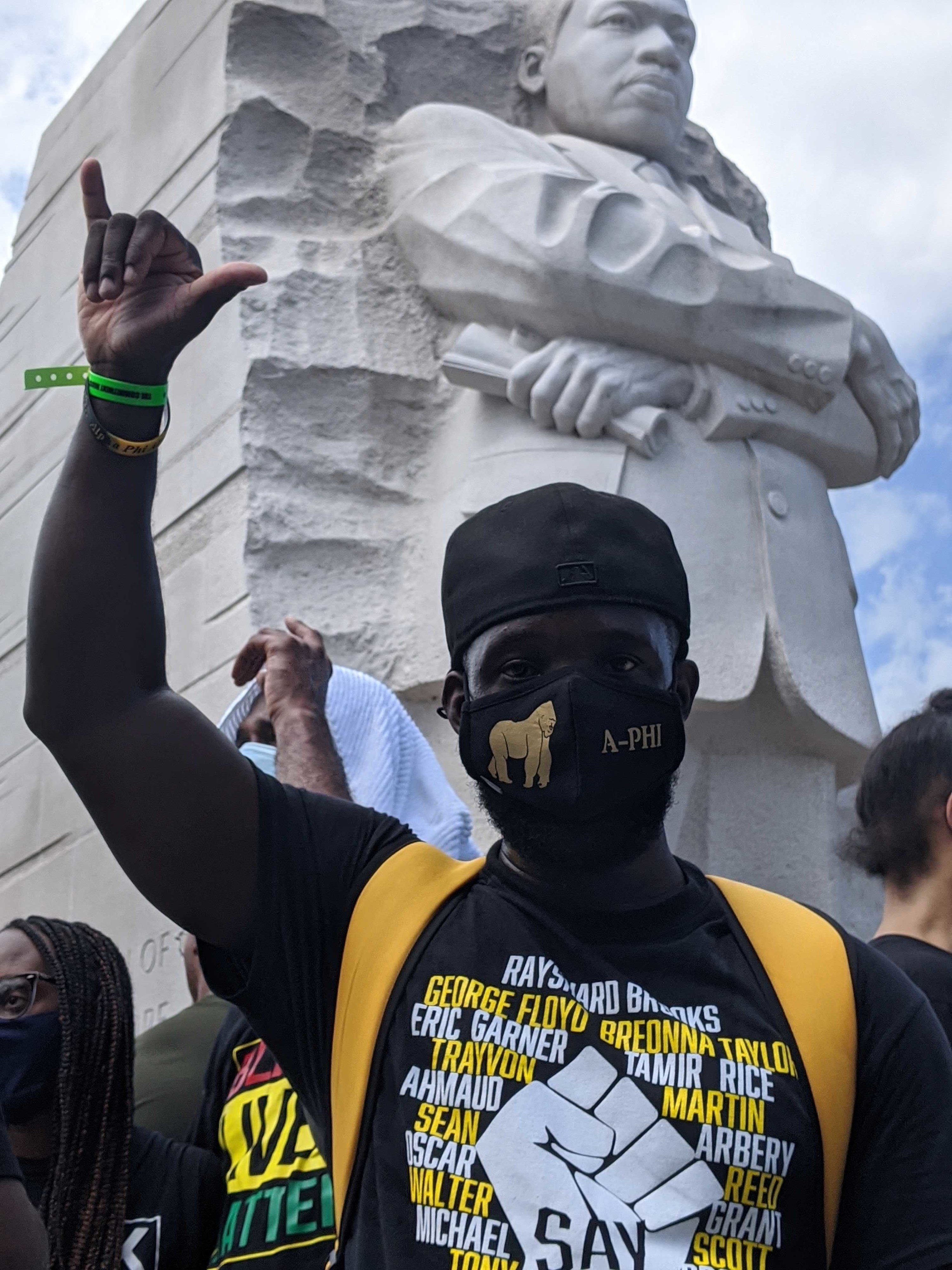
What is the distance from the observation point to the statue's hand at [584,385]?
148 inches

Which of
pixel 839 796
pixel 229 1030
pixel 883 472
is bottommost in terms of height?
pixel 229 1030

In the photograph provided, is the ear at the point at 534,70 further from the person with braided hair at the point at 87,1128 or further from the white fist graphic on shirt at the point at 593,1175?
the white fist graphic on shirt at the point at 593,1175

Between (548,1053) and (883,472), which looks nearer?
(548,1053)

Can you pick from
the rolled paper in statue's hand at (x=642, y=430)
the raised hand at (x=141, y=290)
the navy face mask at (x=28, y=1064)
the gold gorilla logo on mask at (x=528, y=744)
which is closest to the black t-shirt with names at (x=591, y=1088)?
the gold gorilla logo on mask at (x=528, y=744)

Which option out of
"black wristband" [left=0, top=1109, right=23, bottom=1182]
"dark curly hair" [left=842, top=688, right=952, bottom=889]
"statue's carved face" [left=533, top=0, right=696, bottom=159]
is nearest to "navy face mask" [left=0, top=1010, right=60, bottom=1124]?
"black wristband" [left=0, top=1109, right=23, bottom=1182]

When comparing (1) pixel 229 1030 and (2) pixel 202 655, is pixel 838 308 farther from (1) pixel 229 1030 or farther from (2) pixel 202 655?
(1) pixel 229 1030

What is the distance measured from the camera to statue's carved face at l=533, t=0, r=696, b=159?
14.4 ft

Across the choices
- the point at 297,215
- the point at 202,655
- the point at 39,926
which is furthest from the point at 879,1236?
the point at 297,215

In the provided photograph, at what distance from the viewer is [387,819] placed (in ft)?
4.91

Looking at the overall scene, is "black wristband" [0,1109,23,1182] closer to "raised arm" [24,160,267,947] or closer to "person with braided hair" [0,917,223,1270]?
"raised arm" [24,160,267,947]

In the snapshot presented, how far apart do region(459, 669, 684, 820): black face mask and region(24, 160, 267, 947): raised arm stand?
8.7 inches

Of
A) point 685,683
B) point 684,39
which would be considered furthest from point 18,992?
point 684,39

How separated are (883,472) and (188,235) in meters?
1.94

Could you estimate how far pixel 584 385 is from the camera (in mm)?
3766
